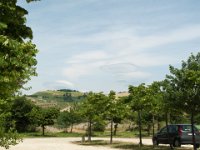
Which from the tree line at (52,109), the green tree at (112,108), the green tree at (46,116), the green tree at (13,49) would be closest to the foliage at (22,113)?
the tree line at (52,109)

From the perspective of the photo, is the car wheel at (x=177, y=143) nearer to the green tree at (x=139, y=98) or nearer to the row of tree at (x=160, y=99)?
the row of tree at (x=160, y=99)

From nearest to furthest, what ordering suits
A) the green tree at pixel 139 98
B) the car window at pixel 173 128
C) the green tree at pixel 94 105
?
1. the car window at pixel 173 128
2. the green tree at pixel 139 98
3. the green tree at pixel 94 105

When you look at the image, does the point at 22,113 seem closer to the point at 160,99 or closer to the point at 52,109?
the point at 52,109

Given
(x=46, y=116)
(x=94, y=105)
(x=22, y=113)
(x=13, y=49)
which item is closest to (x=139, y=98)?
(x=94, y=105)

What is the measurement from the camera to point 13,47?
9.49m

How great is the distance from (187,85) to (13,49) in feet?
56.9

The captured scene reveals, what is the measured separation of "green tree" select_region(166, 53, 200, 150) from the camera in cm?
2502

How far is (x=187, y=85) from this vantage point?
25.4 meters

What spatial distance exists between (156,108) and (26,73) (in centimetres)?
2133

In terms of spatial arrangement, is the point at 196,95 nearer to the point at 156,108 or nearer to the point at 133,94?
the point at 156,108

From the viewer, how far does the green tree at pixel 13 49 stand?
955 cm

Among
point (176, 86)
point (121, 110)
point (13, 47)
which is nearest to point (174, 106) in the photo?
point (176, 86)

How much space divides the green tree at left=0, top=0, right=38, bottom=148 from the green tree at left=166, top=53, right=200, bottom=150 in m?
14.4

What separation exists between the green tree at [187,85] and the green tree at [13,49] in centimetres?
1438
